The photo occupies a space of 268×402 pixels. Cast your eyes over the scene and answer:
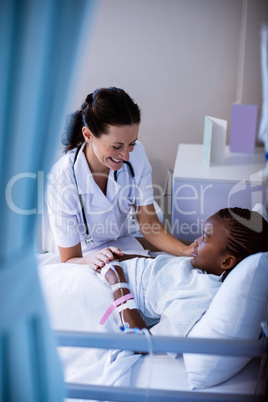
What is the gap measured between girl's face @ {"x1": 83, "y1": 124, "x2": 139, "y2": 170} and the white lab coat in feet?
0.12

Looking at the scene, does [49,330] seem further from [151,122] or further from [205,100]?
[205,100]

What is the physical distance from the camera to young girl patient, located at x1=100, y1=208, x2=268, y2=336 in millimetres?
1147

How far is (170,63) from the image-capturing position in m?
1.43

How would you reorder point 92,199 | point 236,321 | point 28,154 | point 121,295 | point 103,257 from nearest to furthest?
point 28,154 → point 236,321 → point 121,295 → point 103,257 → point 92,199

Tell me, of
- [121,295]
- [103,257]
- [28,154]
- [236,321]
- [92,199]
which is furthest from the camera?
[92,199]

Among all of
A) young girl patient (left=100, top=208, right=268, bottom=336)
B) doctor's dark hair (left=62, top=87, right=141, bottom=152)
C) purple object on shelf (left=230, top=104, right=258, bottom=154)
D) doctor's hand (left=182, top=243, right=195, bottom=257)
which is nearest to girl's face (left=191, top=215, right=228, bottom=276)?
young girl patient (left=100, top=208, right=268, bottom=336)

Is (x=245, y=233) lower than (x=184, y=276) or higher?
higher

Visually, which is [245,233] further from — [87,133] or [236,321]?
[87,133]

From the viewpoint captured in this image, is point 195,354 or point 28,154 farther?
point 195,354

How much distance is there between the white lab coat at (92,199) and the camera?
4.46 ft

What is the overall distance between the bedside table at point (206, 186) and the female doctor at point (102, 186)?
87mm

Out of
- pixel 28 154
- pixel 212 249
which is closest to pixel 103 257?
pixel 212 249

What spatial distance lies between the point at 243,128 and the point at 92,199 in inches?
23.4

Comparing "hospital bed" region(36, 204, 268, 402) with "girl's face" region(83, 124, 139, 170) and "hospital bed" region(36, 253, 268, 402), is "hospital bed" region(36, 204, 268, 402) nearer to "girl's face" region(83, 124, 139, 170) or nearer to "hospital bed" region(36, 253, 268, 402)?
"hospital bed" region(36, 253, 268, 402)
